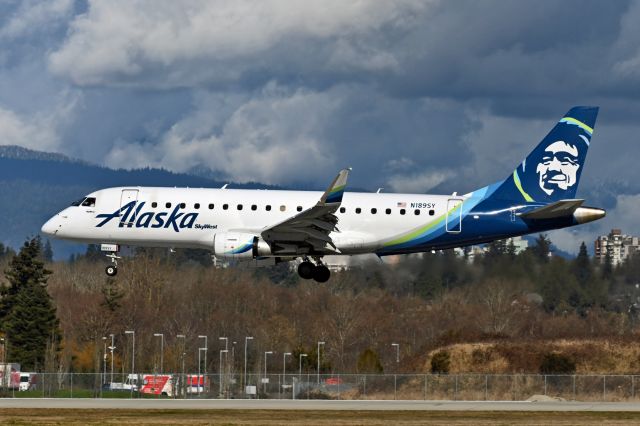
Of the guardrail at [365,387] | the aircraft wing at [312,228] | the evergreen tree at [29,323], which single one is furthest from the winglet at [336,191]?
the evergreen tree at [29,323]

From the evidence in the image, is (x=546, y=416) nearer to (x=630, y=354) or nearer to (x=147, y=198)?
(x=147, y=198)

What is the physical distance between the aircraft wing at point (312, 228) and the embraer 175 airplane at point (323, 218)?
51mm

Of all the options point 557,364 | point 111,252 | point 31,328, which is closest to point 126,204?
point 111,252

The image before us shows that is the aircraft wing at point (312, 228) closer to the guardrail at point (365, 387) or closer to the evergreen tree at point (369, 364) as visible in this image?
the guardrail at point (365, 387)

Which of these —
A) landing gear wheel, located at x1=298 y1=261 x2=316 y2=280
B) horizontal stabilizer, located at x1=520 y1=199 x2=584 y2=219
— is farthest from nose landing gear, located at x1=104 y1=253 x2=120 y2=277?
horizontal stabilizer, located at x1=520 y1=199 x2=584 y2=219

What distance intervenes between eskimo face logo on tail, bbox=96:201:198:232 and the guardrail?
1649 centimetres

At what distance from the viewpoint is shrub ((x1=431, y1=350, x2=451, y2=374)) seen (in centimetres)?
10406

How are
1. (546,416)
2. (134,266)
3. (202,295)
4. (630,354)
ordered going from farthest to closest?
1. (134,266)
2. (202,295)
3. (630,354)
4. (546,416)

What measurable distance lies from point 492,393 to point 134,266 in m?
84.4

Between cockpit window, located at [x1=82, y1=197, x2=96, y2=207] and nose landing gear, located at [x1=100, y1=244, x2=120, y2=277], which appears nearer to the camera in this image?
nose landing gear, located at [x1=100, y1=244, x2=120, y2=277]

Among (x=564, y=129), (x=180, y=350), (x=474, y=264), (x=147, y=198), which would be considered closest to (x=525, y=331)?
(x=180, y=350)

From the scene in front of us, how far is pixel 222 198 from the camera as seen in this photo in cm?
6775

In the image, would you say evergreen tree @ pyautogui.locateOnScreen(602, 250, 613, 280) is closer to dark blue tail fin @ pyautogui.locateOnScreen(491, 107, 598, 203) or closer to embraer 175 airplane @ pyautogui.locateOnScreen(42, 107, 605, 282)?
dark blue tail fin @ pyautogui.locateOnScreen(491, 107, 598, 203)

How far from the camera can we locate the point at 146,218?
6856cm
